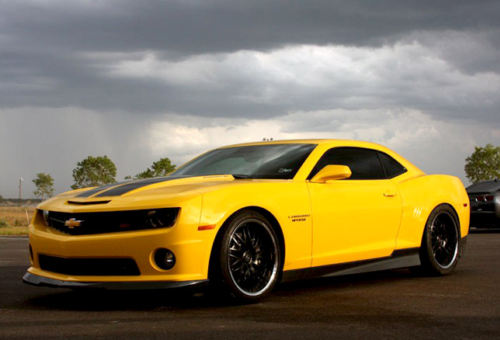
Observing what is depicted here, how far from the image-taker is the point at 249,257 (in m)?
6.00

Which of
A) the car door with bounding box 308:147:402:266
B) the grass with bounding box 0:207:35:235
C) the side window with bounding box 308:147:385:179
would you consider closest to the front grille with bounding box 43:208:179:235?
the car door with bounding box 308:147:402:266

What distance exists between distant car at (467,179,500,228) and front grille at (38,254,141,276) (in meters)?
13.8

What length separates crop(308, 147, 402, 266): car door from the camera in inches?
263

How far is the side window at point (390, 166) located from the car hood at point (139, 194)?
2089 mm

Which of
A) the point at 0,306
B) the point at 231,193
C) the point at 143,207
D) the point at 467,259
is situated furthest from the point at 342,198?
the point at 467,259

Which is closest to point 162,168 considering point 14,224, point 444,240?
point 14,224

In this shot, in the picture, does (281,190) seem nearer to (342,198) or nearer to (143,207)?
(342,198)

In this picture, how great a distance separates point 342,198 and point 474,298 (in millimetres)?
1508

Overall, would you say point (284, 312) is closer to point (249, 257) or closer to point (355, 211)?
point (249, 257)

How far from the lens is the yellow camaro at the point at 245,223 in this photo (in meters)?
5.67

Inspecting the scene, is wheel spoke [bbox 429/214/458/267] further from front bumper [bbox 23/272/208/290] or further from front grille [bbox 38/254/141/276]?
front grille [bbox 38/254/141/276]

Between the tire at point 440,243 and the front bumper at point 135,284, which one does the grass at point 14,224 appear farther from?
the front bumper at point 135,284

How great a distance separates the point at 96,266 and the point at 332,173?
7.50 feet

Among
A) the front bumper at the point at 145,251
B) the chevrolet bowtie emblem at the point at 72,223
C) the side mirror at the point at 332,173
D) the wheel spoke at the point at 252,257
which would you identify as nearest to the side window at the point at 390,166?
the side mirror at the point at 332,173
